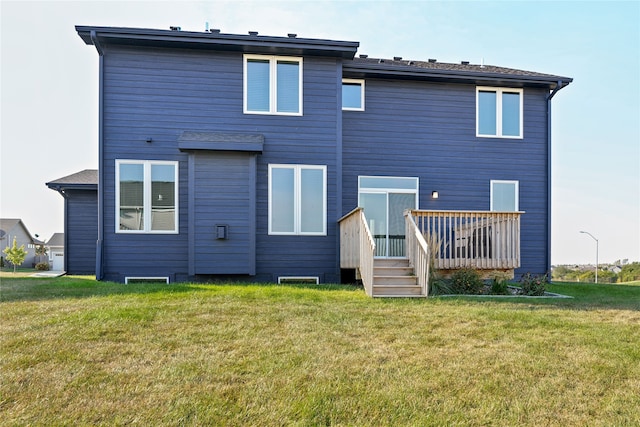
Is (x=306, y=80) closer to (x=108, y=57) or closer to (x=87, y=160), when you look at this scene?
(x=108, y=57)

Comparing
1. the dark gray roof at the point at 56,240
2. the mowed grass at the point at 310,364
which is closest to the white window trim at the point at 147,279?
the mowed grass at the point at 310,364

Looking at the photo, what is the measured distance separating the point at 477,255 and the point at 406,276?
1.48 metres

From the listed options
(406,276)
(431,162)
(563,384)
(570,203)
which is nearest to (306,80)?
(431,162)

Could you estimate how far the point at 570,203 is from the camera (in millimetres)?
14906

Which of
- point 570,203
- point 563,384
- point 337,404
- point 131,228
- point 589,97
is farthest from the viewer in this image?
point 570,203

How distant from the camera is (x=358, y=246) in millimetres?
7762

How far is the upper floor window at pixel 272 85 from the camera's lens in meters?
9.24

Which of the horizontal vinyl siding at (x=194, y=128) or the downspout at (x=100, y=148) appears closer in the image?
the downspout at (x=100, y=148)

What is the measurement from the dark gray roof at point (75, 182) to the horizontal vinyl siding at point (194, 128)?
3.88 metres

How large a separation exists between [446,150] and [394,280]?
4929 millimetres

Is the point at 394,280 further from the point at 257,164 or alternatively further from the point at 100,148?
the point at 100,148

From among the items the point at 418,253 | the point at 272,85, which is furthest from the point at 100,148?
the point at 418,253

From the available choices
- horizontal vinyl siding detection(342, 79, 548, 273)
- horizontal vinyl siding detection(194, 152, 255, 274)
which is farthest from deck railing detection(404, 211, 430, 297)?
horizontal vinyl siding detection(194, 152, 255, 274)

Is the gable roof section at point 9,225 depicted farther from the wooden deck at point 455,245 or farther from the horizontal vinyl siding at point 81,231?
the wooden deck at point 455,245
